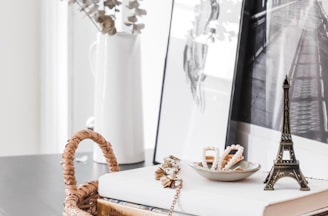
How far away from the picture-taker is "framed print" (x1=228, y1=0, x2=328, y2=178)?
88 centimetres

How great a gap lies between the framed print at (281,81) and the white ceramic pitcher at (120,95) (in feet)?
0.92

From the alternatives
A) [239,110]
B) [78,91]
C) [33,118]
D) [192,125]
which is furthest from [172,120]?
[33,118]

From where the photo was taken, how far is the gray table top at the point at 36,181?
0.88 m

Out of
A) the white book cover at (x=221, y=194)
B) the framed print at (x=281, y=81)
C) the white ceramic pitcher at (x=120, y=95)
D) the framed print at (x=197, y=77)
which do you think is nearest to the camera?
the white book cover at (x=221, y=194)

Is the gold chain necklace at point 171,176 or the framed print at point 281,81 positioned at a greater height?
the framed print at point 281,81

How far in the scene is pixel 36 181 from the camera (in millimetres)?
1060

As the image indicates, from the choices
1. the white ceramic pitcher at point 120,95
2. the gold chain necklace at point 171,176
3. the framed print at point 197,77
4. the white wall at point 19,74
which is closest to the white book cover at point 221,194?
the gold chain necklace at point 171,176

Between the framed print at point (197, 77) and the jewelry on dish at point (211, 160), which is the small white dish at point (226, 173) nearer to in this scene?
the jewelry on dish at point (211, 160)

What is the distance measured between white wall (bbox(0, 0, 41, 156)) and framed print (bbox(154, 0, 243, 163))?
137 cm

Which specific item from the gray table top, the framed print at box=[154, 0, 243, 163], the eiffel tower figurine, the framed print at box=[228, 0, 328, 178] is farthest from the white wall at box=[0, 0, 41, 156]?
the eiffel tower figurine

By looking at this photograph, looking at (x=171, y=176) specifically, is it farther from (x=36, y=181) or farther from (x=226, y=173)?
(x=36, y=181)

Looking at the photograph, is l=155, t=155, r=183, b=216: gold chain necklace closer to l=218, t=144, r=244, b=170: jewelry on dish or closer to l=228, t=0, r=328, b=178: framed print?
l=218, t=144, r=244, b=170: jewelry on dish

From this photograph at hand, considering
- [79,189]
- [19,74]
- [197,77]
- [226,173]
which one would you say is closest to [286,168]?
[226,173]

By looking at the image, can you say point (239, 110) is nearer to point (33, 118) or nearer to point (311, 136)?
point (311, 136)
